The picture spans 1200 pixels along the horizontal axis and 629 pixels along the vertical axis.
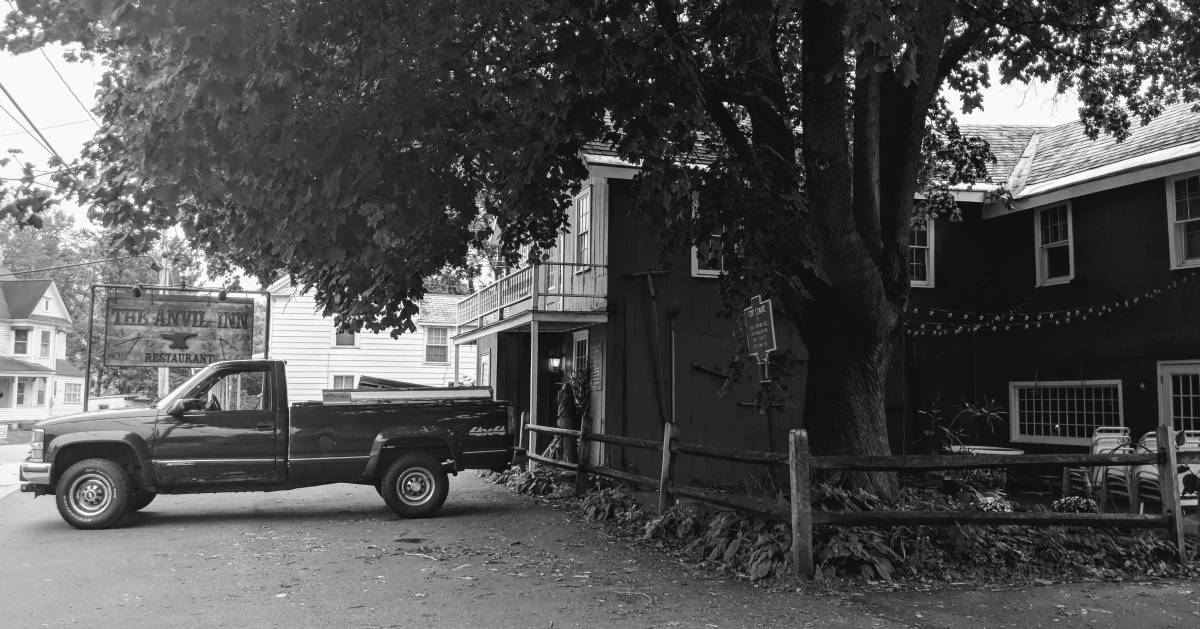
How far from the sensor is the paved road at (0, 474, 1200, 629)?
662cm

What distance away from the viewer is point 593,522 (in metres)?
11.3

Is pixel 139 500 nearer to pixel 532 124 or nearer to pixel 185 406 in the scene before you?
pixel 185 406

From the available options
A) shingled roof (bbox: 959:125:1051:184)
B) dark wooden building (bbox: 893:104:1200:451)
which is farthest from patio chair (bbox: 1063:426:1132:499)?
shingled roof (bbox: 959:125:1051:184)

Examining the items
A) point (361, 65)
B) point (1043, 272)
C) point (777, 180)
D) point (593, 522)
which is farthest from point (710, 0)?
point (1043, 272)

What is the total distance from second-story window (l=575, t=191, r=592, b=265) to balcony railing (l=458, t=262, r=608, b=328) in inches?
9.0

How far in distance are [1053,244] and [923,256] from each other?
7.65 ft

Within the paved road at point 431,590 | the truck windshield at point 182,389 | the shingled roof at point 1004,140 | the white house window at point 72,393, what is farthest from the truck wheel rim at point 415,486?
the white house window at point 72,393

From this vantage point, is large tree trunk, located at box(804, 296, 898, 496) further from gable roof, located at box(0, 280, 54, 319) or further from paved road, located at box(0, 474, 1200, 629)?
gable roof, located at box(0, 280, 54, 319)

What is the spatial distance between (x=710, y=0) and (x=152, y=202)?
6435mm

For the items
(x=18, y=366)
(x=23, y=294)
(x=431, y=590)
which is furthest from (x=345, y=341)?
(x=431, y=590)

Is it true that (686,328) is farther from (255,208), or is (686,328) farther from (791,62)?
(255,208)

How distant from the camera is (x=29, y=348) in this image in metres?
43.3

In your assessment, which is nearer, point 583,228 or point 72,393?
point 583,228

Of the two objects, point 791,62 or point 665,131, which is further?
point 791,62
